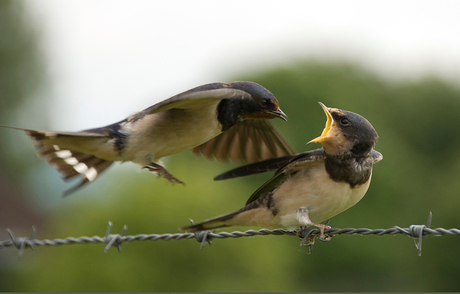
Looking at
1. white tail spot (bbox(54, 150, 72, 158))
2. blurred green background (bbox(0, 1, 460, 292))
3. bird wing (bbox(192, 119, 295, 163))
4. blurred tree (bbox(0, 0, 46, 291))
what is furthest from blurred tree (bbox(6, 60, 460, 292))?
blurred tree (bbox(0, 0, 46, 291))

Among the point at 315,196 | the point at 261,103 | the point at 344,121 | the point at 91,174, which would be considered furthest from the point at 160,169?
the point at 344,121

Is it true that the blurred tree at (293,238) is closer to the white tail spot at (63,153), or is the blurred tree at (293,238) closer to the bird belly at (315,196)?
the white tail spot at (63,153)

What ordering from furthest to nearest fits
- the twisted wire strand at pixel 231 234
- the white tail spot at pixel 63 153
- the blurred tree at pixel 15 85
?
the blurred tree at pixel 15 85, the white tail spot at pixel 63 153, the twisted wire strand at pixel 231 234

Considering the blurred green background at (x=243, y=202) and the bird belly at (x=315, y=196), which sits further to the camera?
the blurred green background at (x=243, y=202)

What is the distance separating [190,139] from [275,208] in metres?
0.86

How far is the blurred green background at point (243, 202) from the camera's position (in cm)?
1106

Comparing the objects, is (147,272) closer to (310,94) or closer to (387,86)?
(310,94)

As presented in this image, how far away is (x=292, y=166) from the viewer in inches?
159

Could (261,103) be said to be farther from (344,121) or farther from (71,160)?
(71,160)

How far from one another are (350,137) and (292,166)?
491 millimetres

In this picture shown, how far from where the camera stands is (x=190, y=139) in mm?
4250

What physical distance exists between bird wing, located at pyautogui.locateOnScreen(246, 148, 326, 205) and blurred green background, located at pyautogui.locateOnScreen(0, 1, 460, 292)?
2824mm

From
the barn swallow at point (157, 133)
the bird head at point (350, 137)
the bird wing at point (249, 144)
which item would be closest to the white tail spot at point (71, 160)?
the barn swallow at point (157, 133)

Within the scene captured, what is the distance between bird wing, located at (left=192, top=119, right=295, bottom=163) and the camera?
4.96 metres
